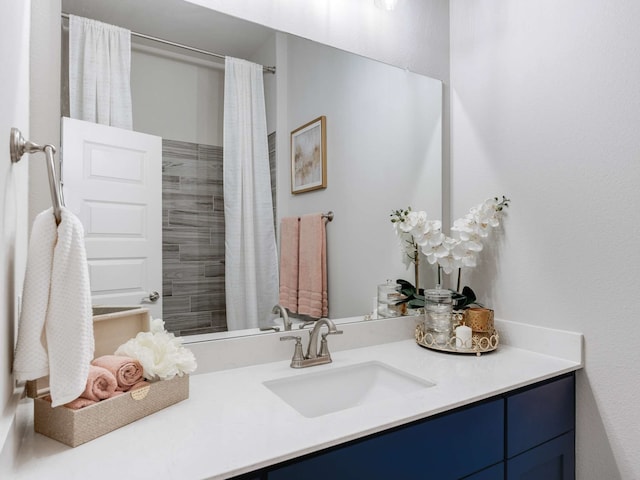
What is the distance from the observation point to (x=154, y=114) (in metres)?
1.13

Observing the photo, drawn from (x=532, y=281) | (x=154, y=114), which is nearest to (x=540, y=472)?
(x=532, y=281)

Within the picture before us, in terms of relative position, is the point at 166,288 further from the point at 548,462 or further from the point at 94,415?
the point at 548,462

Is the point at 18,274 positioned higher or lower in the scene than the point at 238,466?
higher

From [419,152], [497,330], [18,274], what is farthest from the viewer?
[419,152]

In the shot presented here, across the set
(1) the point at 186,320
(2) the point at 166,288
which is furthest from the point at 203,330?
(2) the point at 166,288

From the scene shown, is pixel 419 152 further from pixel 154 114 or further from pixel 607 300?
pixel 154 114

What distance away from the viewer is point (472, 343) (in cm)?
139

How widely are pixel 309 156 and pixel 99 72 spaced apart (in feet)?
2.24

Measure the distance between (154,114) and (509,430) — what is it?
1348 mm

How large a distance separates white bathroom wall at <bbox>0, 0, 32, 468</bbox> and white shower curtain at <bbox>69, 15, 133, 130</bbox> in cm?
17

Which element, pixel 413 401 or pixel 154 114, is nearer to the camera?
pixel 413 401

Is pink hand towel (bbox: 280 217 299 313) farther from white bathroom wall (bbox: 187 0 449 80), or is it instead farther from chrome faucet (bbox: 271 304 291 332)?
white bathroom wall (bbox: 187 0 449 80)

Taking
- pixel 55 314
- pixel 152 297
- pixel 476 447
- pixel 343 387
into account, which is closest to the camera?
pixel 55 314

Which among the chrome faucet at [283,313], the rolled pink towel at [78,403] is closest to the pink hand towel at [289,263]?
the chrome faucet at [283,313]
